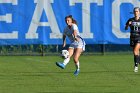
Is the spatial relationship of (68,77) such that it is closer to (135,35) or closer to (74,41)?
(74,41)

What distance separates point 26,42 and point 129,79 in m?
12.5

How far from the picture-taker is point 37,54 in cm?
3089

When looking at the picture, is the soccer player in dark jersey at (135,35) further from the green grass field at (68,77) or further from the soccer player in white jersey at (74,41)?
the soccer player in white jersey at (74,41)

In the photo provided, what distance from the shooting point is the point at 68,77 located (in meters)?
18.9

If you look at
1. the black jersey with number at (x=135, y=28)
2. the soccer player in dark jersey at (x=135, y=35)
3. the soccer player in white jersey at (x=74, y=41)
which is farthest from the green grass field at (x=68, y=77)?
the black jersey with number at (x=135, y=28)

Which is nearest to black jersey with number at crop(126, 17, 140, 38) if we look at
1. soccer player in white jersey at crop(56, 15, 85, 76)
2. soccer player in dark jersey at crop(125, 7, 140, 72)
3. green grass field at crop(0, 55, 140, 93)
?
soccer player in dark jersey at crop(125, 7, 140, 72)

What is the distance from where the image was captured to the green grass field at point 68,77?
1559cm

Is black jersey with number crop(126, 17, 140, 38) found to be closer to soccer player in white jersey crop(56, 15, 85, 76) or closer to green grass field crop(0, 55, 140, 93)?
green grass field crop(0, 55, 140, 93)

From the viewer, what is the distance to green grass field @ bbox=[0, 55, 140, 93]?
1559cm

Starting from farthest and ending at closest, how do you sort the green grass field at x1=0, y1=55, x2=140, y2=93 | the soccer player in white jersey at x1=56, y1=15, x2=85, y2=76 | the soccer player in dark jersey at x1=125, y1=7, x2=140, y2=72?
the soccer player in dark jersey at x1=125, y1=7, x2=140, y2=72 < the soccer player in white jersey at x1=56, y1=15, x2=85, y2=76 < the green grass field at x1=0, y1=55, x2=140, y2=93

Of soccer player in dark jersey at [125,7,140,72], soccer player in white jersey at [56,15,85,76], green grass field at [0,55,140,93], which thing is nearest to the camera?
green grass field at [0,55,140,93]

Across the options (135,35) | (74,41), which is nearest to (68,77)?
(74,41)

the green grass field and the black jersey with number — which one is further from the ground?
the black jersey with number

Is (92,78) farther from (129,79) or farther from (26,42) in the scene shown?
(26,42)
